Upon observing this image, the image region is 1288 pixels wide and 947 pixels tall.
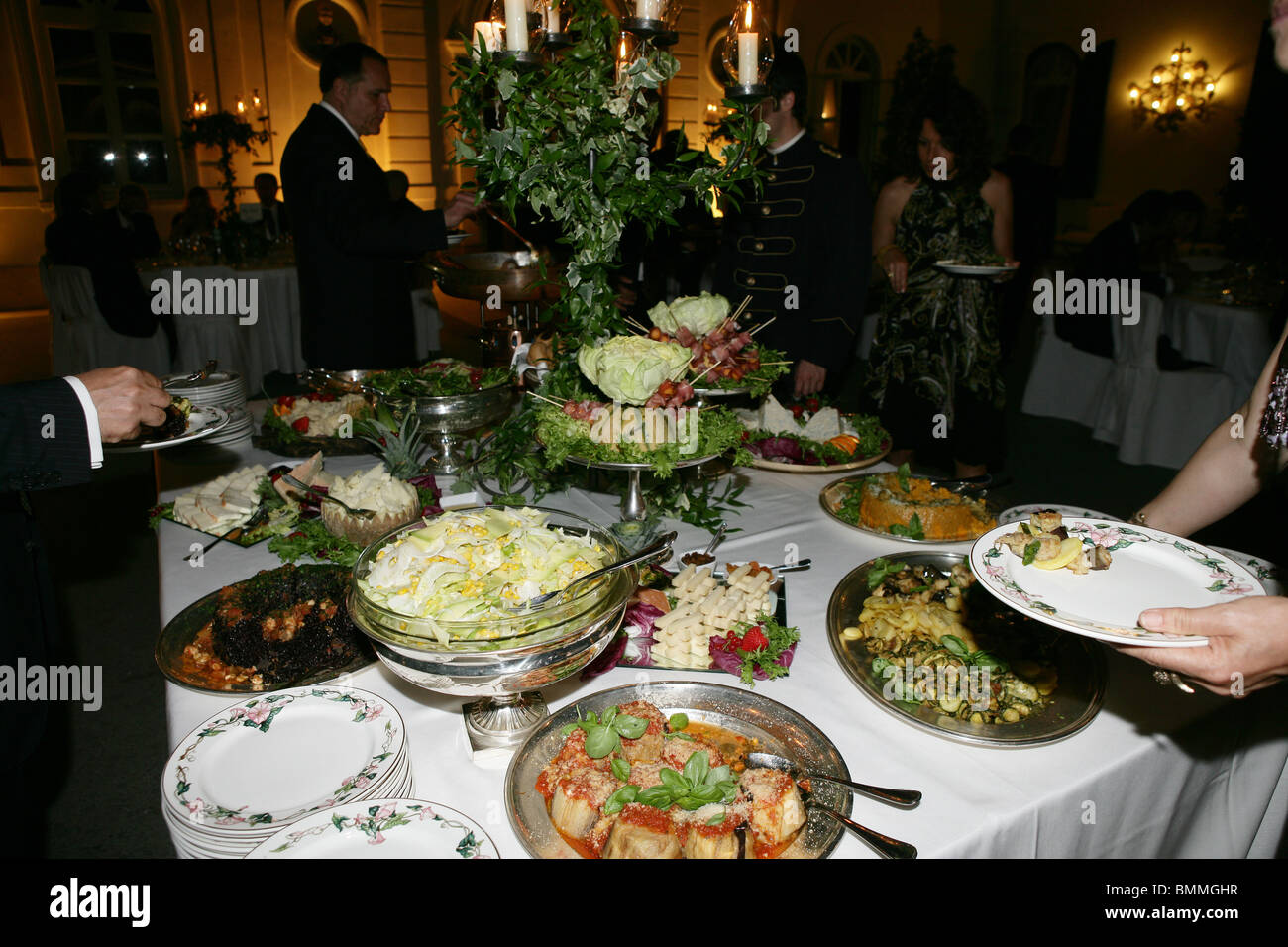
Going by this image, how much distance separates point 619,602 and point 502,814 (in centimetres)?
38

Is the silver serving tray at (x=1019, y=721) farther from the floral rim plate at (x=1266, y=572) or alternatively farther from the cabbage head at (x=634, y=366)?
the cabbage head at (x=634, y=366)

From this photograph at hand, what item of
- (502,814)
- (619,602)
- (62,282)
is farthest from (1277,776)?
(62,282)

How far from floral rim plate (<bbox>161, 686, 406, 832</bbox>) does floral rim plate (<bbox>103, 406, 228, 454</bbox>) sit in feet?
2.12

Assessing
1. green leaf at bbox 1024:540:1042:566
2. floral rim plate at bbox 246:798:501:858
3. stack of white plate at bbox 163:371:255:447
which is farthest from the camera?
stack of white plate at bbox 163:371:255:447

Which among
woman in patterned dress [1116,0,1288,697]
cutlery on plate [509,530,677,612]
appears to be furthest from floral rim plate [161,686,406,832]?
woman in patterned dress [1116,0,1288,697]

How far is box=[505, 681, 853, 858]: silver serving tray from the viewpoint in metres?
1.09

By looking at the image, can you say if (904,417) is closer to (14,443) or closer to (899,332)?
(899,332)

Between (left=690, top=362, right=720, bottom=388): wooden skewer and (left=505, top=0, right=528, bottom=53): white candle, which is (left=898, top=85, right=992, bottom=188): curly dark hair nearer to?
(left=690, top=362, right=720, bottom=388): wooden skewer

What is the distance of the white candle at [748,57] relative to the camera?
204cm

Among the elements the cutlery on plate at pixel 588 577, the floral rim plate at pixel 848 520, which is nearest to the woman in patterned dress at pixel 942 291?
the floral rim plate at pixel 848 520

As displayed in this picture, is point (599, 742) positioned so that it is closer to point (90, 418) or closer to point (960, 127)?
point (90, 418)

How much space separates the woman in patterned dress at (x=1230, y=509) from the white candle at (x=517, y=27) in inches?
58.8

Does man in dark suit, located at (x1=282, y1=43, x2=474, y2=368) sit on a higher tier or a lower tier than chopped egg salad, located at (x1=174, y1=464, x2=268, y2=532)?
higher

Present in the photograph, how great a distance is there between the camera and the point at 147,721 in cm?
324
